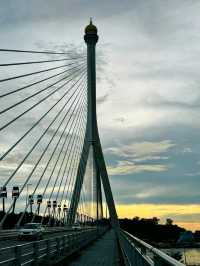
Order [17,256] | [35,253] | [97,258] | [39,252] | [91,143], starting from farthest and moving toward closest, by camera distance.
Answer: [91,143] → [97,258] → [39,252] → [35,253] → [17,256]

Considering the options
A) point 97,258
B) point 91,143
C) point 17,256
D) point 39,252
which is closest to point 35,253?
point 39,252

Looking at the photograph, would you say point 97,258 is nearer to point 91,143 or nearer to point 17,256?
point 17,256

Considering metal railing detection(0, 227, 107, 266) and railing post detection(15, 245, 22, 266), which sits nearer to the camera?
metal railing detection(0, 227, 107, 266)

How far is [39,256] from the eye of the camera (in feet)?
54.7

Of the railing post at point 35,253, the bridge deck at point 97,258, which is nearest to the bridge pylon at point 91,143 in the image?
the bridge deck at point 97,258

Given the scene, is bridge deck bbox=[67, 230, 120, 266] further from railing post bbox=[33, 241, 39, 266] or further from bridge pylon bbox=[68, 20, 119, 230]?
bridge pylon bbox=[68, 20, 119, 230]

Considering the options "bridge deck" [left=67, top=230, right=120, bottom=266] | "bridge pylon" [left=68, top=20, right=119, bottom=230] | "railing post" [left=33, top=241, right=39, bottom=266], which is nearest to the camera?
"railing post" [left=33, top=241, right=39, bottom=266]

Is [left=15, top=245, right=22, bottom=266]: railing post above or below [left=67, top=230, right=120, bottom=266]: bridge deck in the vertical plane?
below

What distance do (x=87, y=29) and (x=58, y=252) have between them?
42.5 metres

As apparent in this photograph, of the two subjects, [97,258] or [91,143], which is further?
[91,143]

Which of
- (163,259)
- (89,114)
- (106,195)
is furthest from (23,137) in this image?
(106,195)

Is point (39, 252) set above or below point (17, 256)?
above

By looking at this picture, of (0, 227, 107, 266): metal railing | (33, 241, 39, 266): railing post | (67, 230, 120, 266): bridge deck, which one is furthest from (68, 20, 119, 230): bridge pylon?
(33, 241, 39, 266): railing post

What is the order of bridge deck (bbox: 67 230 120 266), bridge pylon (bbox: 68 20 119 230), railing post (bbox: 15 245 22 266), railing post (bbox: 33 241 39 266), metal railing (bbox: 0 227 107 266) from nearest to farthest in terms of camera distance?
metal railing (bbox: 0 227 107 266) < railing post (bbox: 15 245 22 266) < railing post (bbox: 33 241 39 266) < bridge deck (bbox: 67 230 120 266) < bridge pylon (bbox: 68 20 119 230)
